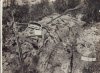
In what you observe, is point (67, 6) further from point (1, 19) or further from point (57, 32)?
point (1, 19)

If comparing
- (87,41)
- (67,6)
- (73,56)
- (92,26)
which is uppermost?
(67,6)

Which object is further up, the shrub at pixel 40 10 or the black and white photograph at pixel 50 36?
the shrub at pixel 40 10

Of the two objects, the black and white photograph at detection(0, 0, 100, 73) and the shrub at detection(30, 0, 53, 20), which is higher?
the shrub at detection(30, 0, 53, 20)

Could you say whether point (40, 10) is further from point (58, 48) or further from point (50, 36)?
point (58, 48)

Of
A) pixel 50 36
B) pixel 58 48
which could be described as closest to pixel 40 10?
pixel 50 36

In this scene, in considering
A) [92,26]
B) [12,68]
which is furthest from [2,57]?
[92,26]
